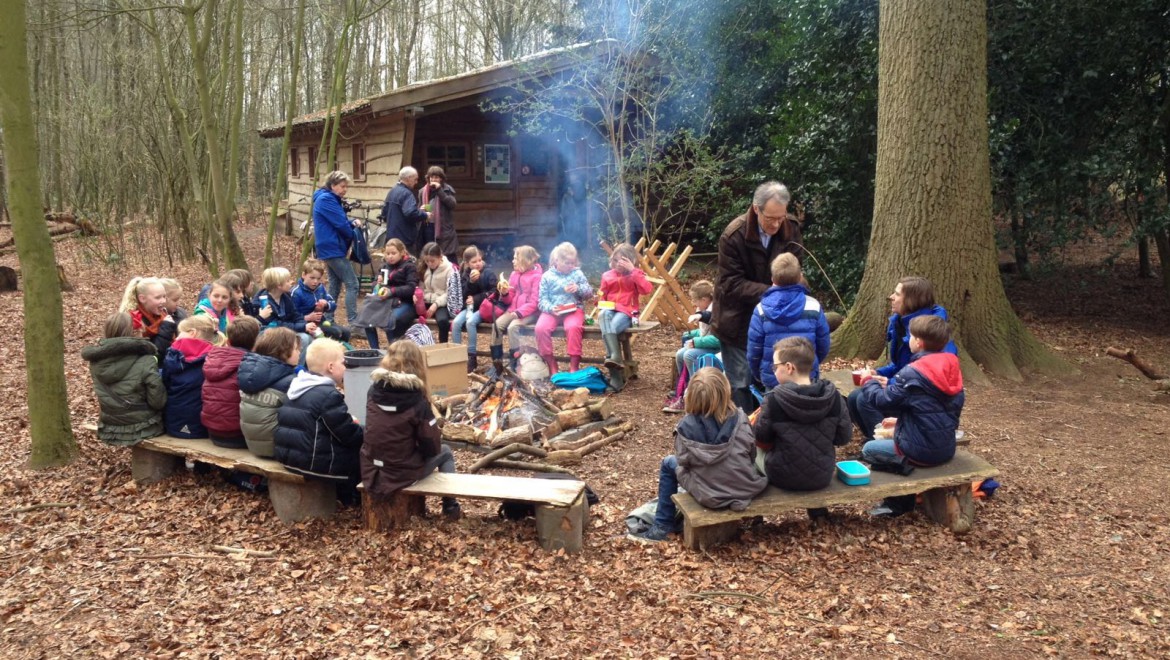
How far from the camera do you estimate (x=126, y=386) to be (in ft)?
18.4

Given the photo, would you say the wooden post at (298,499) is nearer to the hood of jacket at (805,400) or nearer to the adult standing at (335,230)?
the hood of jacket at (805,400)

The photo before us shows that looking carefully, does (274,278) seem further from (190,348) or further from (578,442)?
(578,442)

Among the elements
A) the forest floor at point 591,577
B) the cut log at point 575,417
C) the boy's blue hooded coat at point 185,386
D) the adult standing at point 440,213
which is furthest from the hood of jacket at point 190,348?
the adult standing at point 440,213

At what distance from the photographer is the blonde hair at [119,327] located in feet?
18.3

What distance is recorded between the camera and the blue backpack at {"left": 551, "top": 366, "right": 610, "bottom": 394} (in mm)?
8188

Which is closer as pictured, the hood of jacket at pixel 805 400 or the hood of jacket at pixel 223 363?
the hood of jacket at pixel 805 400

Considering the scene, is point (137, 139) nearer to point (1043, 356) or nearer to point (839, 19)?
point (839, 19)

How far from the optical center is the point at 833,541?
491 centimetres

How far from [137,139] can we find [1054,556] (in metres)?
18.6

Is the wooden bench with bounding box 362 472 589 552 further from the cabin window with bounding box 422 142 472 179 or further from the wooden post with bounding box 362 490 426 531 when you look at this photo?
the cabin window with bounding box 422 142 472 179

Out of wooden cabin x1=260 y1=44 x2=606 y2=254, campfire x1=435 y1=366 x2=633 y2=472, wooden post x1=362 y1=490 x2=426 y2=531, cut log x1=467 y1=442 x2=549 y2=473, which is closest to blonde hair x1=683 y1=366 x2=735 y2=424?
wooden post x1=362 y1=490 x2=426 y2=531

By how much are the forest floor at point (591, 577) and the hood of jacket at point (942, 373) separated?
82 cm

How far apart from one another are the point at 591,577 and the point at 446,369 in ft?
11.9

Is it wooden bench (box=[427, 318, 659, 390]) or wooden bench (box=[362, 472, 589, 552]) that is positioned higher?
wooden bench (box=[427, 318, 659, 390])
